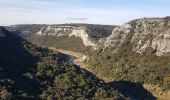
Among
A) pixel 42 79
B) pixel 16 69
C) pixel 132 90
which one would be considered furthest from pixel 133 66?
pixel 16 69

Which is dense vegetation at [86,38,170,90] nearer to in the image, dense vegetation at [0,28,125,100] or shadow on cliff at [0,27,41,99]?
dense vegetation at [0,28,125,100]

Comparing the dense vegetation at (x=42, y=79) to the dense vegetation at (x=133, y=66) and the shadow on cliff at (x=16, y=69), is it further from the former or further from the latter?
the dense vegetation at (x=133, y=66)

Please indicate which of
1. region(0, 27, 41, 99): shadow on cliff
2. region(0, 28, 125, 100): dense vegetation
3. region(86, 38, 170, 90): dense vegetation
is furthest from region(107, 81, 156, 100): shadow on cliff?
region(0, 27, 41, 99): shadow on cliff

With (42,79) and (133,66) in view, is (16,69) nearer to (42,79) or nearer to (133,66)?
(42,79)

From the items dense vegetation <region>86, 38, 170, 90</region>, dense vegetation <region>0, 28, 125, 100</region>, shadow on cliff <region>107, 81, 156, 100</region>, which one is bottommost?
→ shadow on cliff <region>107, 81, 156, 100</region>

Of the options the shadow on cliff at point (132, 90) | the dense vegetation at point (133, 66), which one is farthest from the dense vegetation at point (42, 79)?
the dense vegetation at point (133, 66)

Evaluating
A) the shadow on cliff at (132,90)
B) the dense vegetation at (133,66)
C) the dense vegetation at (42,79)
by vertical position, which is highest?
the dense vegetation at (42,79)
